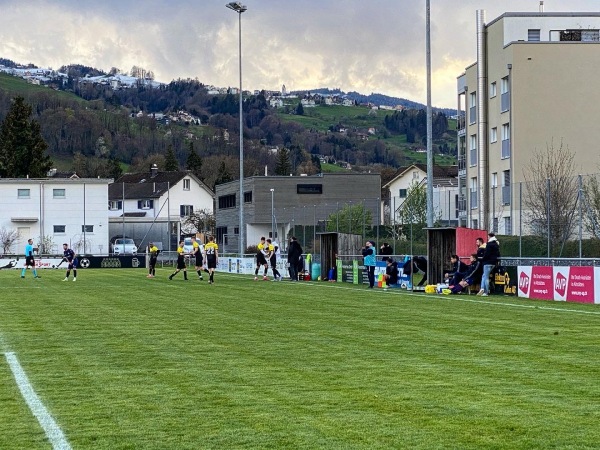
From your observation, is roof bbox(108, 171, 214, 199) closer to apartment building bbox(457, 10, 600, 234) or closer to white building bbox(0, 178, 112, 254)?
white building bbox(0, 178, 112, 254)

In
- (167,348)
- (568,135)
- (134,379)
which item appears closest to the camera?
(134,379)

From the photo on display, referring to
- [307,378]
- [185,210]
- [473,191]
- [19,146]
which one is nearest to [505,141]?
[473,191]

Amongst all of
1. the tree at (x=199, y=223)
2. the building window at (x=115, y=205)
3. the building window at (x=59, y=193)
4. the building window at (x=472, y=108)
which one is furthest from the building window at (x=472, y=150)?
the building window at (x=115, y=205)

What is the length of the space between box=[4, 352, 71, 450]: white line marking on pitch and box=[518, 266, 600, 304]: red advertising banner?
19.0 m

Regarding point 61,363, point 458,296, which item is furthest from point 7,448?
point 458,296

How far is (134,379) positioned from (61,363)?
6.97 feet

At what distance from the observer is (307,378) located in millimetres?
12750

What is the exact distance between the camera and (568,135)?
6444cm

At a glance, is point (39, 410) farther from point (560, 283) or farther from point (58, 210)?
point (58, 210)

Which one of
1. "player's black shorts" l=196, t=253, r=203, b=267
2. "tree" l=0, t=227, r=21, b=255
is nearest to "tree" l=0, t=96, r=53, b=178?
"tree" l=0, t=227, r=21, b=255

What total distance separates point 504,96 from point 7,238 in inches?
1792

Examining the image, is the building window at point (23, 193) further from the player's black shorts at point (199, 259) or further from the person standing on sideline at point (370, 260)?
the person standing on sideline at point (370, 260)

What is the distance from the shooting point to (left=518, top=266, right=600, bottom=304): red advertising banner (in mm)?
29859

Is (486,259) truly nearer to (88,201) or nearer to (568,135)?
(568,135)
